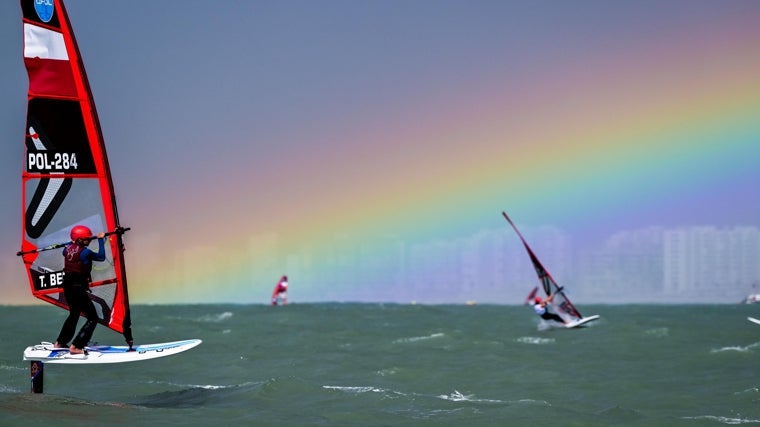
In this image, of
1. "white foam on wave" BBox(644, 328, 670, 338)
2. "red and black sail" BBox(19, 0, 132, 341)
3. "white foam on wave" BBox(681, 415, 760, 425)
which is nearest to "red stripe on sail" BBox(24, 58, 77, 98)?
"red and black sail" BBox(19, 0, 132, 341)

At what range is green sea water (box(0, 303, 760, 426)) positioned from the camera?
15.0 meters

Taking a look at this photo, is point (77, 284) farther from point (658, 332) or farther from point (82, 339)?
point (658, 332)

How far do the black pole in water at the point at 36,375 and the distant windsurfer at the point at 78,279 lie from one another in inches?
21.5

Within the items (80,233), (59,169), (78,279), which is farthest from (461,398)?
(59,169)

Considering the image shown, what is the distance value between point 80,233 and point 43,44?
275 centimetres

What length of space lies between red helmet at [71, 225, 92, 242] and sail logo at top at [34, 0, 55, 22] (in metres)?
3.03

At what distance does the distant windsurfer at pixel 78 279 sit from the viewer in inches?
554

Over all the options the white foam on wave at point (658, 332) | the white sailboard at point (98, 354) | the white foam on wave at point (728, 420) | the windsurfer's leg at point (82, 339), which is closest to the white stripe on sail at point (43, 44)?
the windsurfer's leg at point (82, 339)

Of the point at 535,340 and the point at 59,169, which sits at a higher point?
the point at 59,169

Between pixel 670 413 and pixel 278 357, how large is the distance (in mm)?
12505

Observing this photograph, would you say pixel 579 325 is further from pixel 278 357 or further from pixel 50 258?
pixel 50 258

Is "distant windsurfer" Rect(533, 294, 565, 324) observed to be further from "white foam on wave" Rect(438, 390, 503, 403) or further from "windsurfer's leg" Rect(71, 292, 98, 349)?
"windsurfer's leg" Rect(71, 292, 98, 349)

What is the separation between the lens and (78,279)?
14.1 metres

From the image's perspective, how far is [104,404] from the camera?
49.8ft
